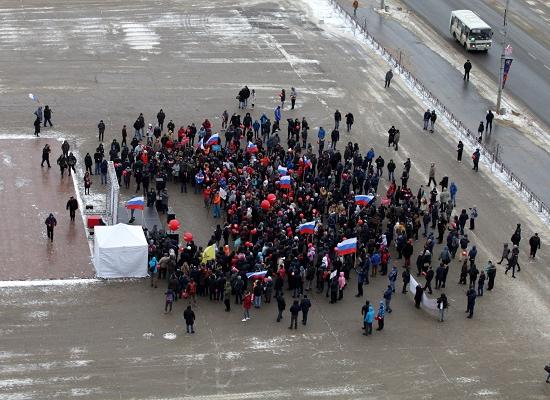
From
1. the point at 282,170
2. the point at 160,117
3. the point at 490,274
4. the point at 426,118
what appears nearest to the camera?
the point at 490,274

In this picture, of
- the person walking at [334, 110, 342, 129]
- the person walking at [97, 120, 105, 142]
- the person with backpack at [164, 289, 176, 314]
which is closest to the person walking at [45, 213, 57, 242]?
the person with backpack at [164, 289, 176, 314]

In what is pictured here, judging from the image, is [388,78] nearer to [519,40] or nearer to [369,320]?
[519,40]

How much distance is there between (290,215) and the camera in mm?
50000

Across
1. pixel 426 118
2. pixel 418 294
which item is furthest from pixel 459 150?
pixel 418 294

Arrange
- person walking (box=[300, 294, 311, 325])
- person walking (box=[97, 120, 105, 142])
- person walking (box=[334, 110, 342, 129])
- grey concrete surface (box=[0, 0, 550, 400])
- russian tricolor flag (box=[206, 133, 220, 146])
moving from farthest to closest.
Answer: person walking (box=[334, 110, 342, 129]) < person walking (box=[97, 120, 105, 142]) < russian tricolor flag (box=[206, 133, 220, 146]) < person walking (box=[300, 294, 311, 325]) < grey concrete surface (box=[0, 0, 550, 400])

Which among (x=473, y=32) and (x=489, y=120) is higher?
(x=473, y=32)

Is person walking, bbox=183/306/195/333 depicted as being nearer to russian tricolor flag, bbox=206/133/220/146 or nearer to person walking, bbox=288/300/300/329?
person walking, bbox=288/300/300/329

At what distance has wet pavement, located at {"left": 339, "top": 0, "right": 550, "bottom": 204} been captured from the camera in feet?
204

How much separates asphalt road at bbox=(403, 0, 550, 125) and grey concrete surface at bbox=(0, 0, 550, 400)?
23.8 ft

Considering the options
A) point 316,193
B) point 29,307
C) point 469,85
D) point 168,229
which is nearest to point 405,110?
point 469,85

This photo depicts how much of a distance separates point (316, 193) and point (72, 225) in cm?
1031

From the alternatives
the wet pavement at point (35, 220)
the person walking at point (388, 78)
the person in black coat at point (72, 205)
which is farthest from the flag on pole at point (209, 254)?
the person walking at point (388, 78)

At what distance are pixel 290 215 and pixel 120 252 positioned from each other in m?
7.29

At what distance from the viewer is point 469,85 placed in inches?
2852
